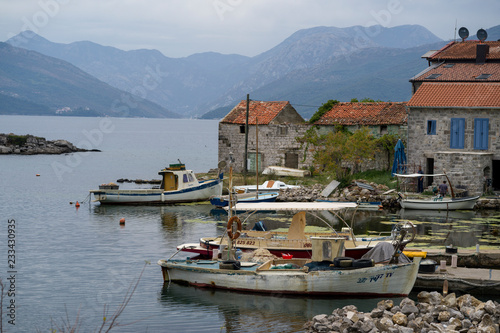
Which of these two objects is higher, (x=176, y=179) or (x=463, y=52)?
(x=463, y=52)

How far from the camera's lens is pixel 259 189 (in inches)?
A: 1923

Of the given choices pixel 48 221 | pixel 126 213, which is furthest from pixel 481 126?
pixel 48 221

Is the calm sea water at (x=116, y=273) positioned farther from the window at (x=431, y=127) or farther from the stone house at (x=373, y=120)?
the stone house at (x=373, y=120)

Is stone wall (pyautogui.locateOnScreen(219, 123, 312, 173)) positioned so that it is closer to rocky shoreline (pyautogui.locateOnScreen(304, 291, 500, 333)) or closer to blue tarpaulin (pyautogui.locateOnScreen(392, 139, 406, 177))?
blue tarpaulin (pyautogui.locateOnScreen(392, 139, 406, 177))

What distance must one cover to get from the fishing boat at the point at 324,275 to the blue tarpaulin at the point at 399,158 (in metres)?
23.9

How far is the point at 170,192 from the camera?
47656 mm

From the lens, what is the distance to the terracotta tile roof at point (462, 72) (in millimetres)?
51000

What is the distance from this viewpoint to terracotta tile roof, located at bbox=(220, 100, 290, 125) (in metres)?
57.8

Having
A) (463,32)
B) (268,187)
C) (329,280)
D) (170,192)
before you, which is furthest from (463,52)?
(329,280)

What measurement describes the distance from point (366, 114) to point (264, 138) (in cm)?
824

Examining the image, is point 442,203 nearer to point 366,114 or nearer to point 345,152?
point 345,152

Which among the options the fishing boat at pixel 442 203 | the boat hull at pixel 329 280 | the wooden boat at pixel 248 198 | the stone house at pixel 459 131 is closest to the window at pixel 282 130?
the wooden boat at pixel 248 198

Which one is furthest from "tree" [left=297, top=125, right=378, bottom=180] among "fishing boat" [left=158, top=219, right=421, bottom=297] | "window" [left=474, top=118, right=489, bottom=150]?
"fishing boat" [left=158, top=219, right=421, bottom=297]

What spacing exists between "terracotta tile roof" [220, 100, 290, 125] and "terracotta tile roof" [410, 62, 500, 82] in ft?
38.4
